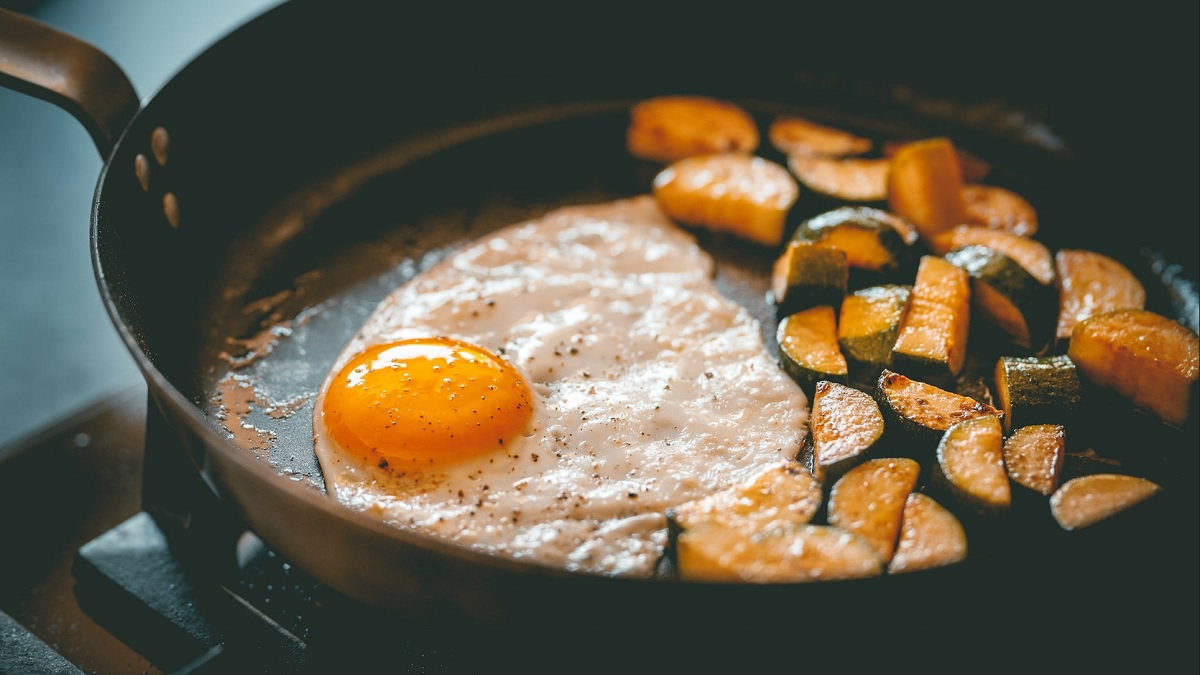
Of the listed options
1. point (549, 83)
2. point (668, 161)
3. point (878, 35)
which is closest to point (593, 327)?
point (668, 161)

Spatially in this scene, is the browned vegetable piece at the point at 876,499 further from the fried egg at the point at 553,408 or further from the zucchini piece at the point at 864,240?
the zucchini piece at the point at 864,240

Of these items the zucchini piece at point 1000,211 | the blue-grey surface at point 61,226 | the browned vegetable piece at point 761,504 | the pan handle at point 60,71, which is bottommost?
the blue-grey surface at point 61,226

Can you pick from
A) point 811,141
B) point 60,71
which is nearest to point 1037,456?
point 811,141

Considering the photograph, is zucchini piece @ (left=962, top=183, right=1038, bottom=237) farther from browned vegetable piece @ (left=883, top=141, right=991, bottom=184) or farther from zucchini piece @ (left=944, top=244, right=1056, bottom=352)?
zucchini piece @ (left=944, top=244, right=1056, bottom=352)

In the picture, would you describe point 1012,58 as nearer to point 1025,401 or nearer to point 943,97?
point 943,97

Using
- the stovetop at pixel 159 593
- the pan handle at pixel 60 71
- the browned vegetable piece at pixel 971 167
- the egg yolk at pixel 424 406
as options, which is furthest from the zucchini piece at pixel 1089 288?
the pan handle at pixel 60 71
